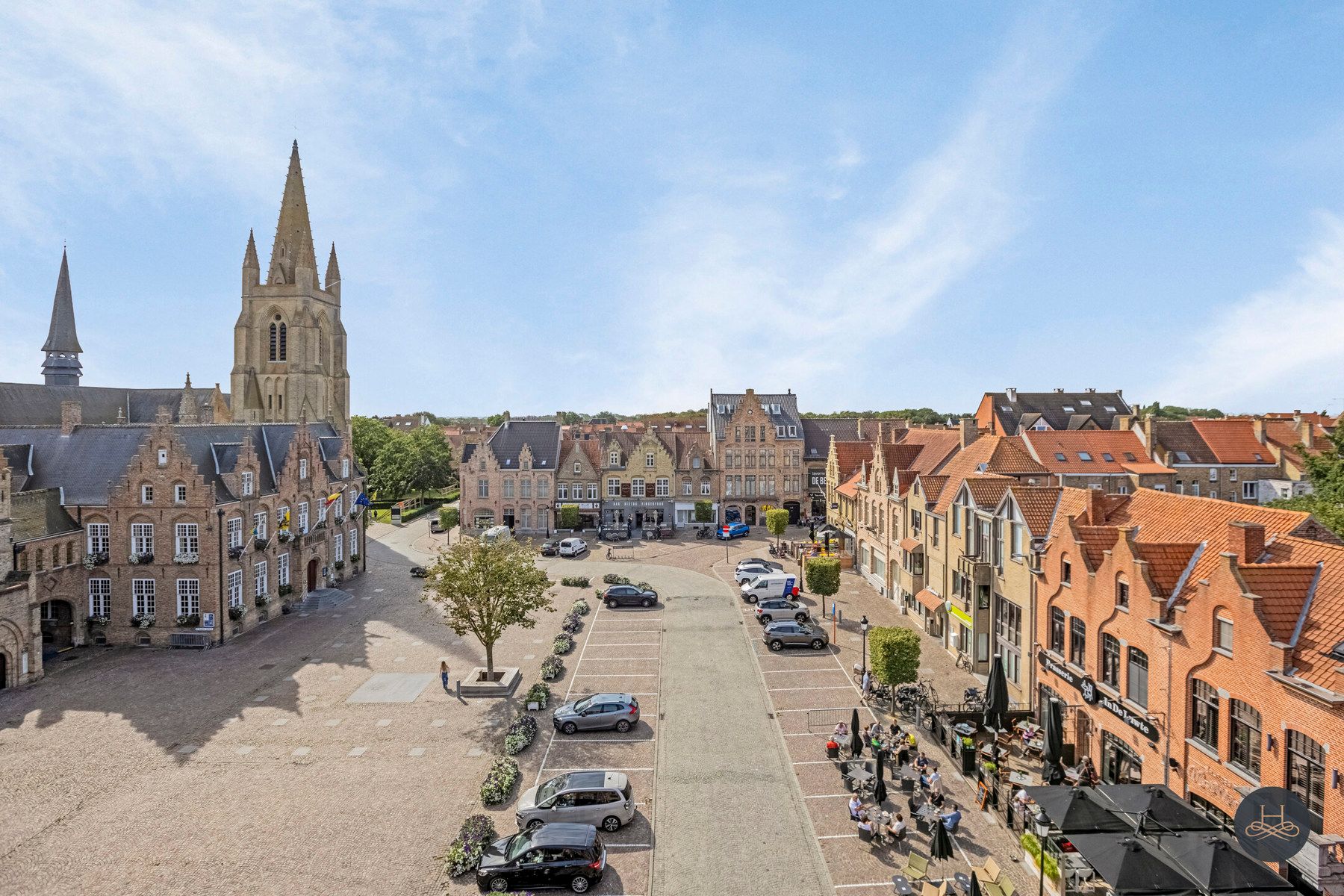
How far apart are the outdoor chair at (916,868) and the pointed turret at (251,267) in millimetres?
81924

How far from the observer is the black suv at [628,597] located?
45.2m

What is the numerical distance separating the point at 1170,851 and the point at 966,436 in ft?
122

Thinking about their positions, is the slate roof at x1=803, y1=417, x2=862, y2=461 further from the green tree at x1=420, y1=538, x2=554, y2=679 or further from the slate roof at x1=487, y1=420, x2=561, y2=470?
the green tree at x1=420, y1=538, x2=554, y2=679

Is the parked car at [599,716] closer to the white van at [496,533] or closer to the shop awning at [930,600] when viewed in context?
the shop awning at [930,600]

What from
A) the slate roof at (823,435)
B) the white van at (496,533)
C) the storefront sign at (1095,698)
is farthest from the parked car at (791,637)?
the slate roof at (823,435)

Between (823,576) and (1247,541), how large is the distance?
22.7 metres

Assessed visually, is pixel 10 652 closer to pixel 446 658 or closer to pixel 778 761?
pixel 446 658

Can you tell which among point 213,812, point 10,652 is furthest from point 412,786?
point 10,652

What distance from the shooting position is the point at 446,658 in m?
35.9

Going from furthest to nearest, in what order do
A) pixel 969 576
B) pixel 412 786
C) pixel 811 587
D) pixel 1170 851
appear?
pixel 811 587
pixel 969 576
pixel 412 786
pixel 1170 851

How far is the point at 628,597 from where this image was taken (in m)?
45.2

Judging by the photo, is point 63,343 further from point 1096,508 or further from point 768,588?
point 1096,508

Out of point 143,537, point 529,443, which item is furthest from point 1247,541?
point 529,443

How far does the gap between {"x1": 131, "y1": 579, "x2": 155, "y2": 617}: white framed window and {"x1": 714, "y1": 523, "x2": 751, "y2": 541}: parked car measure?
47209mm
